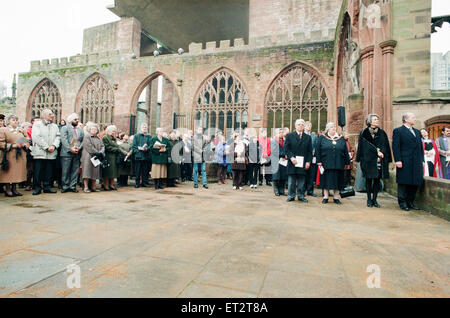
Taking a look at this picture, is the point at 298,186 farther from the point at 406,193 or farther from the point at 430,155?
the point at 430,155

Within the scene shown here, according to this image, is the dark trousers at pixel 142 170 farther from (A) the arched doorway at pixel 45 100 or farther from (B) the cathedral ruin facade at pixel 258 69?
(A) the arched doorway at pixel 45 100

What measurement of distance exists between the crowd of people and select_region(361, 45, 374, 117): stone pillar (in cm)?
156

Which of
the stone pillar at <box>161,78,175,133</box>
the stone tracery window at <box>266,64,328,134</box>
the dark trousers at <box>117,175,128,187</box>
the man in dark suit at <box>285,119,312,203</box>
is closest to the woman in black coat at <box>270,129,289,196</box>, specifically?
the man in dark suit at <box>285,119,312,203</box>

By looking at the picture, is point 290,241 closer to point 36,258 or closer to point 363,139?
point 36,258

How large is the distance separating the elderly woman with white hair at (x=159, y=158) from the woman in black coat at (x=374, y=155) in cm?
492

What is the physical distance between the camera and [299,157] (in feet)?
18.9

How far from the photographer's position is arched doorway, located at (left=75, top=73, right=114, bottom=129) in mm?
17942

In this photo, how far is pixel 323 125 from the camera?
46.0 feet

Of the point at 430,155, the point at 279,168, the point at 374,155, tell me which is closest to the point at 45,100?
the point at 279,168

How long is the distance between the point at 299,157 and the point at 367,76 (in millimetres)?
4038

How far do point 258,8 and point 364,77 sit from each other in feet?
39.4
